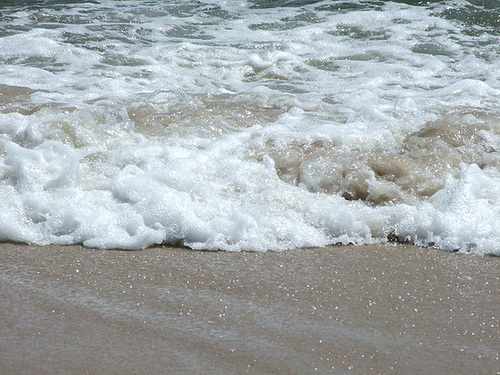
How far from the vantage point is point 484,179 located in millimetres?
3215

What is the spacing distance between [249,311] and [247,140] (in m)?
1.81

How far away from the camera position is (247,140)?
376 cm

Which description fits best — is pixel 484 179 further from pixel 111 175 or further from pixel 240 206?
pixel 111 175

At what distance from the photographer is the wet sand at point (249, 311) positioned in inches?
72.0

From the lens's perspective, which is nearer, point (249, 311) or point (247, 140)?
point (249, 311)

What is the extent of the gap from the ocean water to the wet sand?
166 millimetres

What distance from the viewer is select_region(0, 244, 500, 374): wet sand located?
1.83m

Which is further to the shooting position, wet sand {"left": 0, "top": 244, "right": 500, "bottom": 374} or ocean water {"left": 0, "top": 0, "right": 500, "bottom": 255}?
ocean water {"left": 0, "top": 0, "right": 500, "bottom": 255}

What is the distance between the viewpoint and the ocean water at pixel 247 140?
278 cm

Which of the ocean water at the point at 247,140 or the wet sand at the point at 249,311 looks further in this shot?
the ocean water at the point at 247,140

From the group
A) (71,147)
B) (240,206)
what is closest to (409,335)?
(240,206)

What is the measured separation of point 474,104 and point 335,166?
206 centimetres

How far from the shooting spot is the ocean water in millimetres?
2777

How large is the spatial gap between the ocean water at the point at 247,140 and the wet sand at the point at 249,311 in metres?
0.17
